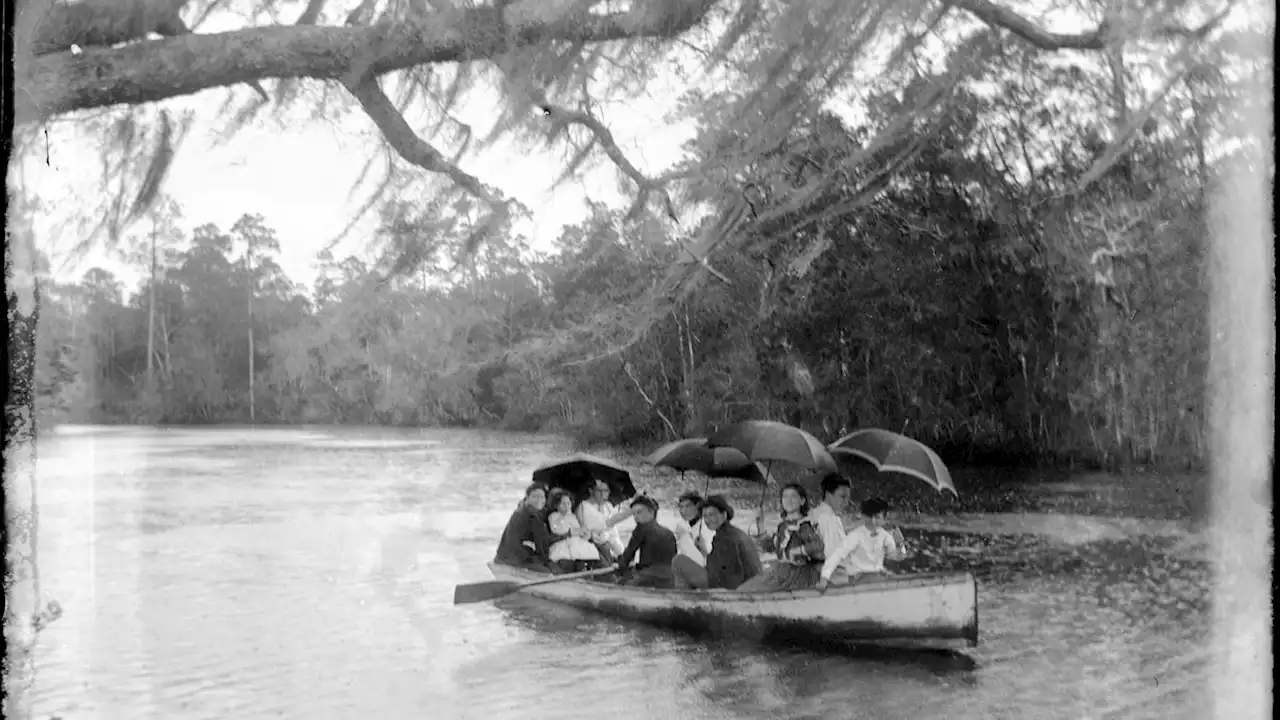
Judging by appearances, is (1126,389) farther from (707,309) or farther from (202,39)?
(202,39)

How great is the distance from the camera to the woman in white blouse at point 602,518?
3.82 metres

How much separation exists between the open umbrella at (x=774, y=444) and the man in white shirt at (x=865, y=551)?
22 cm

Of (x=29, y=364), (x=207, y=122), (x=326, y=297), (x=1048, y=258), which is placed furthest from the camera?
(x=1048, y=258)

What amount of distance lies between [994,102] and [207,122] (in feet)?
8.87

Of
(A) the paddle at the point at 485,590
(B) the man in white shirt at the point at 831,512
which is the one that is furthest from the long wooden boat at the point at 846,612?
(B) the man in white shirt at the point at 831,512

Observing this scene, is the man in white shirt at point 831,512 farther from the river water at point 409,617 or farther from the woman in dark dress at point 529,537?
the woman in dark dress at point 529,537

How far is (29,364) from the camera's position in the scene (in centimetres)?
305

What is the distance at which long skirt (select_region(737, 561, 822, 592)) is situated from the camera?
3625mm

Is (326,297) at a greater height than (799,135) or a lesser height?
lesser

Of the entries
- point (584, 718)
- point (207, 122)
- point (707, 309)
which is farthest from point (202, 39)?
point (584, 718)

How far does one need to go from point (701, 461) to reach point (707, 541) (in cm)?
31

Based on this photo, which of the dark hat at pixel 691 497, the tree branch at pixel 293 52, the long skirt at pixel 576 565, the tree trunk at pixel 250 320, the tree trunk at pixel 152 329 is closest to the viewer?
the tree branch at pixel 293 52

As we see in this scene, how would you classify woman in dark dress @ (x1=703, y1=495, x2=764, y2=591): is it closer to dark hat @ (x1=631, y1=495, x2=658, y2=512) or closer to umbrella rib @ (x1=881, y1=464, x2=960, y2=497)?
dark hat @ (x1=631, y1=495, x2=658, y2=512)

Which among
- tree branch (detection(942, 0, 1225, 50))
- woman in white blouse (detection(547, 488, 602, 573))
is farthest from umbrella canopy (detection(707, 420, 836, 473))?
tree branch (detection(942, 0, 1225, 50))
